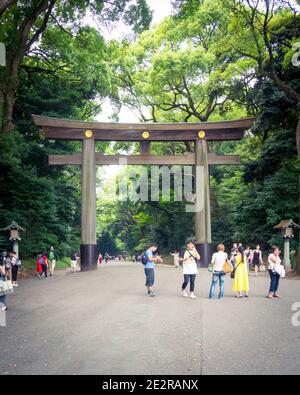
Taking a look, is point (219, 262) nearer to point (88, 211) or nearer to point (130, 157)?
point (88, 211)

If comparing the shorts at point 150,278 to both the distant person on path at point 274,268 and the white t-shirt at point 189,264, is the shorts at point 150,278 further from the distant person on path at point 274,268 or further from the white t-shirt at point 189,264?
the distant person on path at point 274,268

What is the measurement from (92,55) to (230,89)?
10.7 m

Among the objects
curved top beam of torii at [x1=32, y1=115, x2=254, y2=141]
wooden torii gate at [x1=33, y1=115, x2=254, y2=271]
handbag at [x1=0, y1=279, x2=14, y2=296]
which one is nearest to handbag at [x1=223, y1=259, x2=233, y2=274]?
handbag at [x1=0, y1=279, x2=14, y2=296]

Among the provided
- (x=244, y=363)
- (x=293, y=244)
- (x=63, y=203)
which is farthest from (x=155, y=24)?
(x=244, y=363)

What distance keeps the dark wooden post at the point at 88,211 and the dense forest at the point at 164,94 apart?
221 centimetres

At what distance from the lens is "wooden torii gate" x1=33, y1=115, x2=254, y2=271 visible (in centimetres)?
2195

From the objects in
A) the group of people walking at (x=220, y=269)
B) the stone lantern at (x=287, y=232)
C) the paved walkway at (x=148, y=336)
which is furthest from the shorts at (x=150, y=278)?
the stone lantern at (x=287, y=232)

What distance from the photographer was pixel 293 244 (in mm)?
23891

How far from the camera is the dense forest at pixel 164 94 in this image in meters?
19.4

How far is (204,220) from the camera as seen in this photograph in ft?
74.1

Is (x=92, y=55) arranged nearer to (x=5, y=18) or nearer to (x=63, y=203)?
(x=5, y=18)

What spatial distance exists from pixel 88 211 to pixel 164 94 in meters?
A: 15.1

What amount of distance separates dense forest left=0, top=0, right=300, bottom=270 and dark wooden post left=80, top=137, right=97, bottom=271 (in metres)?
2.21

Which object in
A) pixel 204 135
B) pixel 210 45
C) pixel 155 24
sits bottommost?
pixel 204 135
